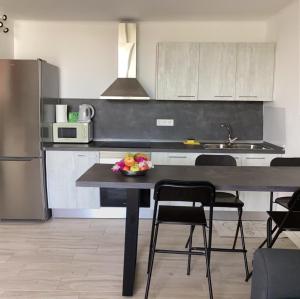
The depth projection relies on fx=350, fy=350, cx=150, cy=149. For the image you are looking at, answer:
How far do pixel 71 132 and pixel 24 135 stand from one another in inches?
23.4

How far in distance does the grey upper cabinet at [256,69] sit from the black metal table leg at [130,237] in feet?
8.18

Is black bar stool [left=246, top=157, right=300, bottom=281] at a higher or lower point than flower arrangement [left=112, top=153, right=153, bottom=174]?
lower

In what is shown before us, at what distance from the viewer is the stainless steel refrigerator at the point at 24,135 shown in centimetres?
385

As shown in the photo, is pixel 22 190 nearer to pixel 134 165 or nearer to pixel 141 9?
pixel 134 165

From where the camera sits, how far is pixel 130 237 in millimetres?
2459

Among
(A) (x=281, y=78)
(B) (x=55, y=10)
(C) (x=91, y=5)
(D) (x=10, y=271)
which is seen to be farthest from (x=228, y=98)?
(D) (x=10, y=271)

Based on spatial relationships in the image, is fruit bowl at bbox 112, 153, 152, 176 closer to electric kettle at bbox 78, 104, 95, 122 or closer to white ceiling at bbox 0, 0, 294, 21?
white ceiling at bbox 0, 0, 294, 21

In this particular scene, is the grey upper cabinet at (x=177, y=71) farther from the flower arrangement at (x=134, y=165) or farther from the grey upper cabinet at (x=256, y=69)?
the flower arrangement at (x=134, y=165)

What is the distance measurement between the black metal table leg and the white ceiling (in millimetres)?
2241

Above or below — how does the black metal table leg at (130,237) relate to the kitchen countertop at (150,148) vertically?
below

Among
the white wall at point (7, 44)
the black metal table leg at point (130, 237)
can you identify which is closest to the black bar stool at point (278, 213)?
the black metal table leg at point (130, 237)

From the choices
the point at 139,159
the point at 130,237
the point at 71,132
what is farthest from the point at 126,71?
the point at 130,237

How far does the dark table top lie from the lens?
7.43 feet

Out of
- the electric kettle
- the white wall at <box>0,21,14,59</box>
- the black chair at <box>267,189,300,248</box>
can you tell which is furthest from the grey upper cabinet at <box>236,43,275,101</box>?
the white wall at <box>0,21,14,59</box>
